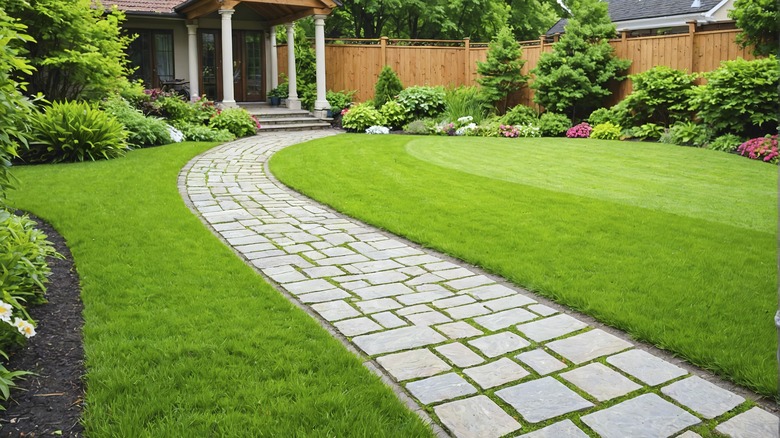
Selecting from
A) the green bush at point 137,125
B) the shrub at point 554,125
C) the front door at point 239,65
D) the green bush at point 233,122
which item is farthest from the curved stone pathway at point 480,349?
the front door at point 239,65

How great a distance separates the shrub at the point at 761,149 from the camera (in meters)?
10.5

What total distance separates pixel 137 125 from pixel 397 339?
9766mm

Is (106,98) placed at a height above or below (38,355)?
above

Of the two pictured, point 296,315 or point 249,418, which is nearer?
point 249,418

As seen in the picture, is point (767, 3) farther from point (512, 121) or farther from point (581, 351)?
point (581, 351)

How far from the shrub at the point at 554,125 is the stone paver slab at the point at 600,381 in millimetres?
12586

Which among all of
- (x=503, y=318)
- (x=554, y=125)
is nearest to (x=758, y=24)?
(x=554, y=125)

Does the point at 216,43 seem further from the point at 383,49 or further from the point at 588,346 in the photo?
the point at 588,346

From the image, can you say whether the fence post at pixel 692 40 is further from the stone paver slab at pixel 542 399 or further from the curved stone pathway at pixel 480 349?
the stone paver slab at pixel 542 399

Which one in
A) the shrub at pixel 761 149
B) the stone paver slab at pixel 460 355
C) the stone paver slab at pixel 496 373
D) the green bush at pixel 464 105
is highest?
the green bush at pixel 464 105

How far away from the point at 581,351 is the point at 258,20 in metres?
18.0

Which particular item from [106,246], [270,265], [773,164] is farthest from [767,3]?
[106,246]

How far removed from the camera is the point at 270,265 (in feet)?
16.9

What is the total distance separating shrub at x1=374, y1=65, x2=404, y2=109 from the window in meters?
6.02
